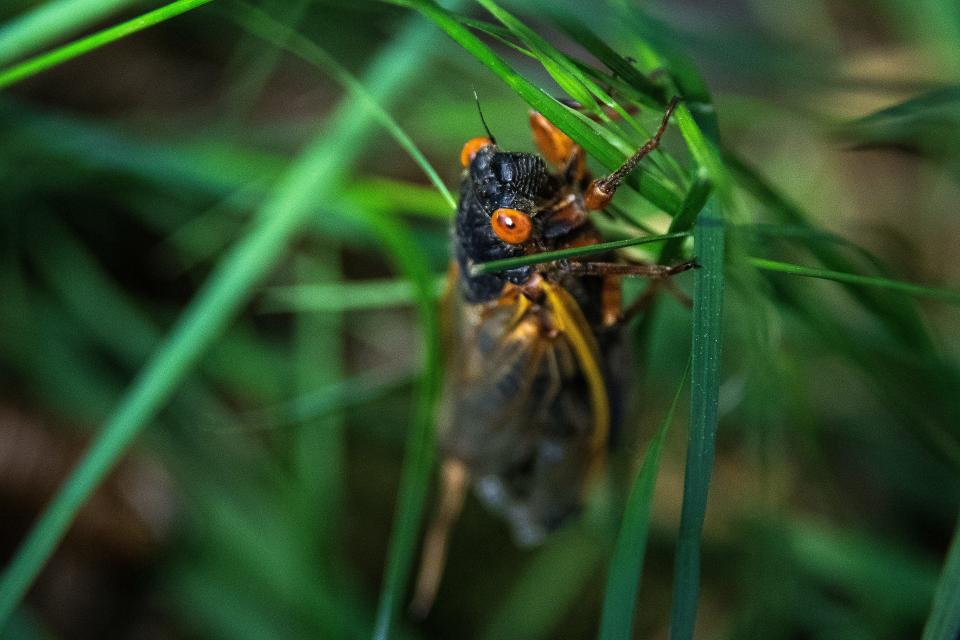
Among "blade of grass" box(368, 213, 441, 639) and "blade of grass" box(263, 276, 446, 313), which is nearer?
"blade of grass" box(368, 213, 441, 639)

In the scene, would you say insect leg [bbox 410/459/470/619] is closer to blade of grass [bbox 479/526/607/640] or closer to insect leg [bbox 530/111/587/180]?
blade of grass [bbox 479/526/607/640]

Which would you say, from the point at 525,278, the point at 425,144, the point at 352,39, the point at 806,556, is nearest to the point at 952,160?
the point at 806,556

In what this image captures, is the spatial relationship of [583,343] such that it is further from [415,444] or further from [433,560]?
[433,560]

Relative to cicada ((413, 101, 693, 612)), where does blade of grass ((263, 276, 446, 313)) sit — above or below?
above

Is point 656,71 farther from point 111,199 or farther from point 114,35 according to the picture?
point 111,199

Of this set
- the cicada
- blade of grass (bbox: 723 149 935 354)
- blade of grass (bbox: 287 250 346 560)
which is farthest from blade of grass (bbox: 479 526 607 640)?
blade of grass (bbox: 723 149 935 354)

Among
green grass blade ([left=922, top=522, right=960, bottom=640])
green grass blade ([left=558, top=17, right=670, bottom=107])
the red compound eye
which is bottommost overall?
green grass blade ([left=922, top=522, right=960, bottom=640])

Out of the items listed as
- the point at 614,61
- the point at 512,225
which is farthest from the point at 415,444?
the point at 614,61
